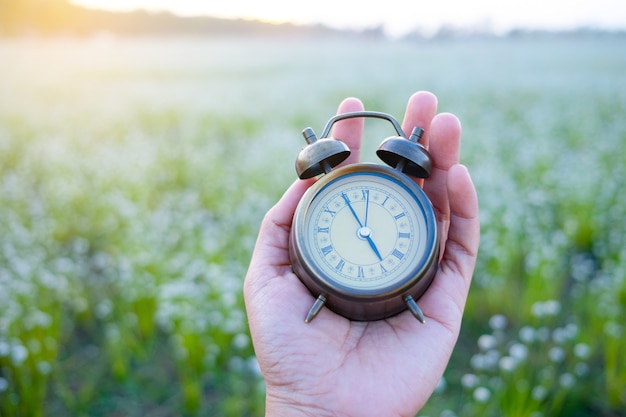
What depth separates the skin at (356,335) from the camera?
179 cm

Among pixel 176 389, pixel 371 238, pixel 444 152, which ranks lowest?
pixel 176 389

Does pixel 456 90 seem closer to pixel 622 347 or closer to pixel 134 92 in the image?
pixel 134 92

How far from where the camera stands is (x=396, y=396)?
1.78 metres

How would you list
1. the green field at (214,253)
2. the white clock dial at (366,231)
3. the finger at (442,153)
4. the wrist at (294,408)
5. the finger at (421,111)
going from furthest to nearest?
the green field at (214,253), the finger at (421,111), the finger at (442,153), the white clock dial at (366,231), the wrist at (294,408)

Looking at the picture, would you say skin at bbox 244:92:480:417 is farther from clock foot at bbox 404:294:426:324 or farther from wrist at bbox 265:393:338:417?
clock foot at bbox 404:294:426:324

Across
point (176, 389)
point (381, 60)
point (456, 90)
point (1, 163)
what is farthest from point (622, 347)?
point (381, 60)

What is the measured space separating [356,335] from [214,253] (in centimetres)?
211

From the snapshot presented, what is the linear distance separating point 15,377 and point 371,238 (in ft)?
7.09

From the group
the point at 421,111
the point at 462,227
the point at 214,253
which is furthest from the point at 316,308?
the point at 214,253

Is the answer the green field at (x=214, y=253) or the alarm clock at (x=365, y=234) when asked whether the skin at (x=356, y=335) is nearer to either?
the alarm clock at (x=365, y=234)

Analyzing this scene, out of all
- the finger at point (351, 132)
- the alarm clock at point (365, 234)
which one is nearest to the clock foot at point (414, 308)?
the alarm clock at point (365, 234)

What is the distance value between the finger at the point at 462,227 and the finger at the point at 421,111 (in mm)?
330

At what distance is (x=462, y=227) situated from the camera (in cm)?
204

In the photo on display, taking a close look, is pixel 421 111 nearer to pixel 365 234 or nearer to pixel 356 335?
pixel 365 234
